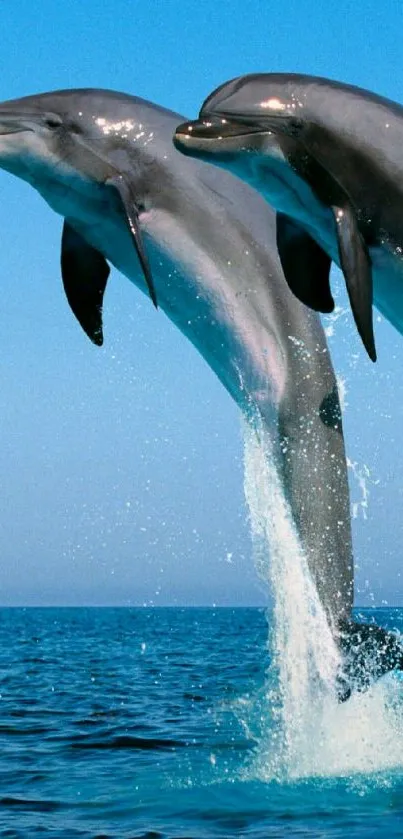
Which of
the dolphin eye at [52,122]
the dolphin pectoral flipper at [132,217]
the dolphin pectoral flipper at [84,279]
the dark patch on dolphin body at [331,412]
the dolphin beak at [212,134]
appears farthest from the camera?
the dolphin pectoral flipper at [84,279]

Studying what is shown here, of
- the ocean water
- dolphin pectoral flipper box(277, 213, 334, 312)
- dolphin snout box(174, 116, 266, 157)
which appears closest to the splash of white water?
the ocean water

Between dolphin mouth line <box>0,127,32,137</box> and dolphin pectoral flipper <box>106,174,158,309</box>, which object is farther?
dolphin mouth line <box>0,127,32,137</box>

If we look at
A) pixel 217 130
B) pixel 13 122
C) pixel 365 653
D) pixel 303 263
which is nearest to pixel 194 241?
pixel 303 263

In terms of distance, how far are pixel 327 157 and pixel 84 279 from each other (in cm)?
358

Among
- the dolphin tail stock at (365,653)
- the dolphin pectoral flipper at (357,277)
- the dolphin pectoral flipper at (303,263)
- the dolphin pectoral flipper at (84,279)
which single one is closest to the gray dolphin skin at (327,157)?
the dolphin pectoral flipper at (357,277)

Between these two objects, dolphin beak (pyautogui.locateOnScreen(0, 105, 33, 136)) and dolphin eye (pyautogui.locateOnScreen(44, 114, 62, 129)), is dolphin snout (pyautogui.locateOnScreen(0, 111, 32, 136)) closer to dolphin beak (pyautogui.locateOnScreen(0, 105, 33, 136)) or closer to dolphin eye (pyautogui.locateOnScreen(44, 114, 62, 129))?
dolphin beak (pyautogui.locateOnScreen(0, 105, 33, 136))

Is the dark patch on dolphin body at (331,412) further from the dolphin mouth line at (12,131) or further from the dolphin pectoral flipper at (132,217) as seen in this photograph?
the dolphin mouth line at (12,131)

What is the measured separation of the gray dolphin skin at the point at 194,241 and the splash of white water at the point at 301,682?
0.39 metres

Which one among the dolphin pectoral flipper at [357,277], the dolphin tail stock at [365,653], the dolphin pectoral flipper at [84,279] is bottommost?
the dolphin tail stock at [365,653]

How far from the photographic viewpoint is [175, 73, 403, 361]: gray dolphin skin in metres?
8.64

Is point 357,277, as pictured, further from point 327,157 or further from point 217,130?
point 217,130

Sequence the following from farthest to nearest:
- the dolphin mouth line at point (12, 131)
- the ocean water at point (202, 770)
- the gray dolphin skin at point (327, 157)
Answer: the dolphin mouth line at point (12, 131) < the ocean water at point (202, 770) < the gray dolphin skin at point (327, 157)

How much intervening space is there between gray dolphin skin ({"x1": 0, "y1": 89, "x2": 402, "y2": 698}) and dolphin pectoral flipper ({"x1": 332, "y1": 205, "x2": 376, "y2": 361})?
2.28 meters

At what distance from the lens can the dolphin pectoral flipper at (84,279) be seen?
11.7 meters
